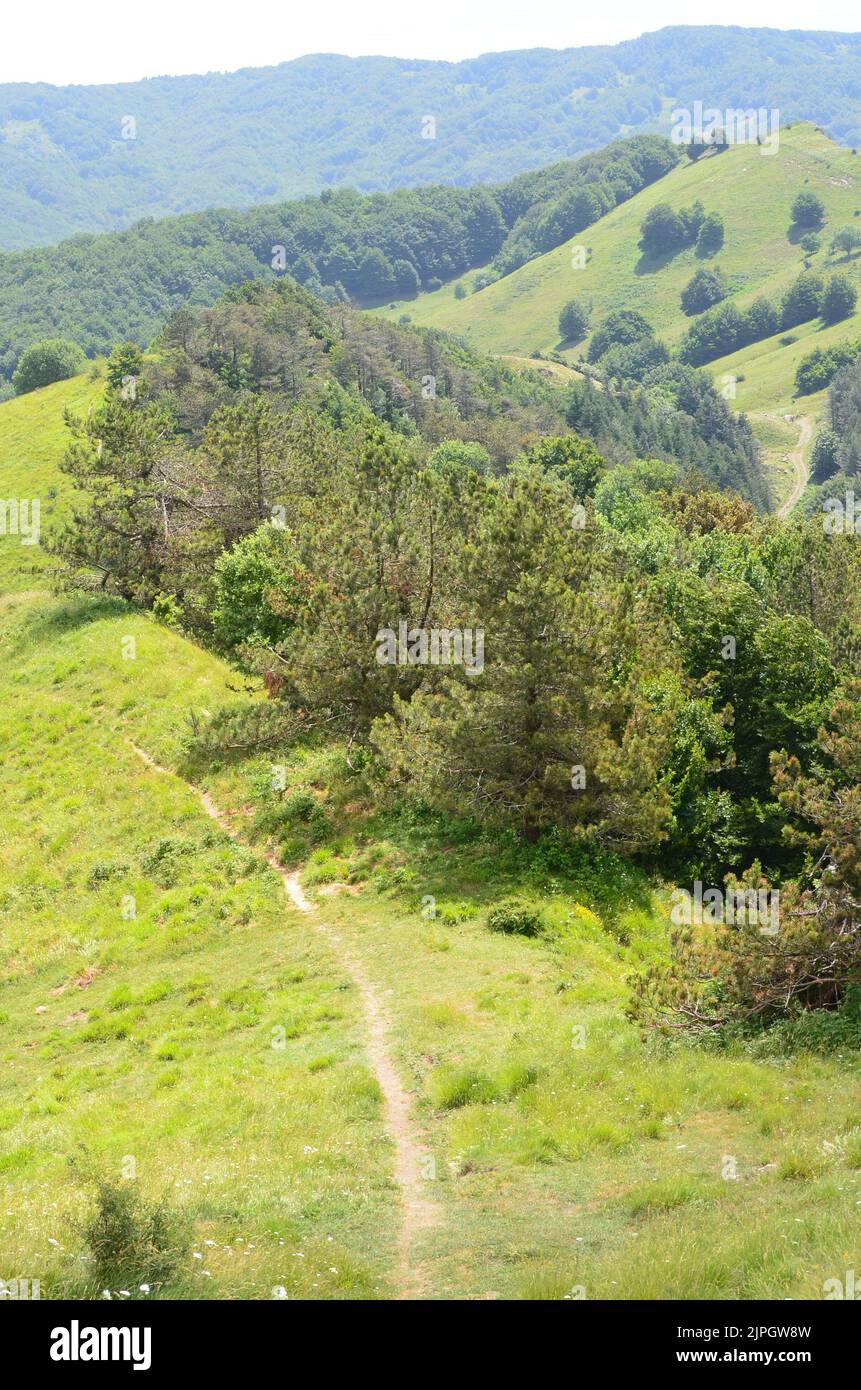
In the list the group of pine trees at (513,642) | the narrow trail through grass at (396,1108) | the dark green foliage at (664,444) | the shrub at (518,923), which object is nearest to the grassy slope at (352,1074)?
the narrow trail through grass at (396,1108)

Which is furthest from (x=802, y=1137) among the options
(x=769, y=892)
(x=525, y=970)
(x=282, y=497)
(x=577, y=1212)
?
(x=282, y=497)

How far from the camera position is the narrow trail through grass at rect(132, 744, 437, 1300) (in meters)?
13.7

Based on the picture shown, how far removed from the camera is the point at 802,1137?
16344 mm

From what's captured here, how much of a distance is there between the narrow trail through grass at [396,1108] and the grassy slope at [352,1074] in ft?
0.82

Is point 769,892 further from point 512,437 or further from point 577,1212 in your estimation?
point 512,437

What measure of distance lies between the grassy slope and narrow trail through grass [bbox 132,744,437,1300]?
0.25 metres

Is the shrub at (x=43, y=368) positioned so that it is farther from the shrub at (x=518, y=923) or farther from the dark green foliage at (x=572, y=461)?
the shrub at (x=518, y=923)

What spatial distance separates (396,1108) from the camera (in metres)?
20.1

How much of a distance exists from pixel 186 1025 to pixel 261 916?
20.1 ft

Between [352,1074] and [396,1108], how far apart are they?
1.44m

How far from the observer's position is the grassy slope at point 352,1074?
1328 cm

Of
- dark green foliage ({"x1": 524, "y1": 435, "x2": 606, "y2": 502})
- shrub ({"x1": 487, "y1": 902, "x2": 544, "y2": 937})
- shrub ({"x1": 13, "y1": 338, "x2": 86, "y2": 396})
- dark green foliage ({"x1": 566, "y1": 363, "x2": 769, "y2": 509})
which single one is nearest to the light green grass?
shrub ({"x1": 13, "y1": 338, "x2": 86, "y2": 396})

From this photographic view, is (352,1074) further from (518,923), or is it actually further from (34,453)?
(34,453)

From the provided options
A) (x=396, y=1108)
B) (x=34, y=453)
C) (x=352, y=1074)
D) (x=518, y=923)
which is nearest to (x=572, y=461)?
(x=34, y=453)
